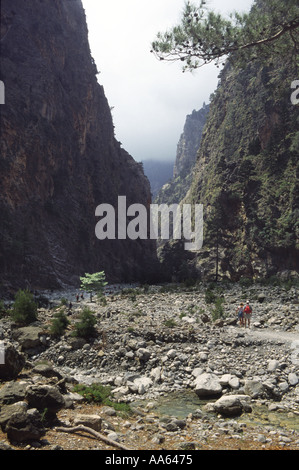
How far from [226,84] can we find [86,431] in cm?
8619

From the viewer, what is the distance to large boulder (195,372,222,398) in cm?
863

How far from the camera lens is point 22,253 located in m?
37.6

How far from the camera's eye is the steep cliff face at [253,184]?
47938 millimetres

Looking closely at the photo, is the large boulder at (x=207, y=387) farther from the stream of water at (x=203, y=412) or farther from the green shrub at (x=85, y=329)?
the green shrub at (x=85, y=329)

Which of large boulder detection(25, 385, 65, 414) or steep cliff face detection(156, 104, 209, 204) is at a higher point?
steep cliff face detection(156, 104, 209, 204)

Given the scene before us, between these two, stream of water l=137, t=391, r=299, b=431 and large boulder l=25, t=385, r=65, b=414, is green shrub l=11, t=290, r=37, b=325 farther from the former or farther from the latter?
large boulder l=25, t=385, r=65, b=414

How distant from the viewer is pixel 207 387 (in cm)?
867

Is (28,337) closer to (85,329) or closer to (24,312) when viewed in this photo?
(85,329)

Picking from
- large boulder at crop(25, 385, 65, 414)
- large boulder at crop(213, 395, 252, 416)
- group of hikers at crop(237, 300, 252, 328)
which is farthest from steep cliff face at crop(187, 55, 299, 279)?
large boulder at crop(25, 385, 65, 414)

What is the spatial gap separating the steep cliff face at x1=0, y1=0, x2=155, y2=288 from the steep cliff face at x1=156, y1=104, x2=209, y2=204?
68.2m

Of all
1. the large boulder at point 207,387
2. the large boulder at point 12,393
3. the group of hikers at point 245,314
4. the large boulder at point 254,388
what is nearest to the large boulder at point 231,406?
the large boulder at point 254,388

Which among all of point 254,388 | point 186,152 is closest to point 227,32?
point 254,388
